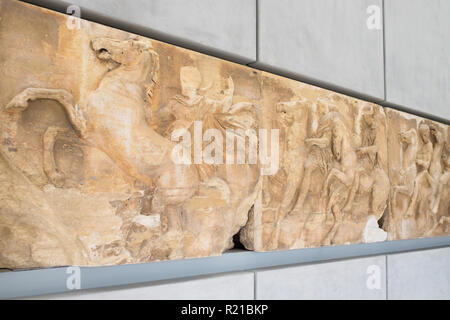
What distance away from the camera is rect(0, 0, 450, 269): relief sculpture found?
200 centimetres

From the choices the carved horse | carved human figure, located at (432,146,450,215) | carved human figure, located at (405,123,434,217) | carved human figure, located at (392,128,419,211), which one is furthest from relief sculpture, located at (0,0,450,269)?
carved human figure, located at (432,146,450,215)

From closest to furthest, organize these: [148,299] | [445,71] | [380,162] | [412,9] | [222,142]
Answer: [148,299]
[222,142]
[380,162]
[412,9]
[445,71]

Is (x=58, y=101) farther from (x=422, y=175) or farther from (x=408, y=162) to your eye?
(x=422, y=175)

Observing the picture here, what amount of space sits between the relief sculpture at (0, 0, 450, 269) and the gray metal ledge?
0.13 m

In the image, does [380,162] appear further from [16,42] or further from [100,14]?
[16,42]

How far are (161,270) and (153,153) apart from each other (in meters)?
0.83

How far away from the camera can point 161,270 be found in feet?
8.71

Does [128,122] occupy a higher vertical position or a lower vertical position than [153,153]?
higher

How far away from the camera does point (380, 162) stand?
4.16 metres

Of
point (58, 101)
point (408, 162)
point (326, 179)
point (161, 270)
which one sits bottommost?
point (161, 270)

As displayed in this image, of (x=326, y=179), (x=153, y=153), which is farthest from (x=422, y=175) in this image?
(x=153, y=153)
